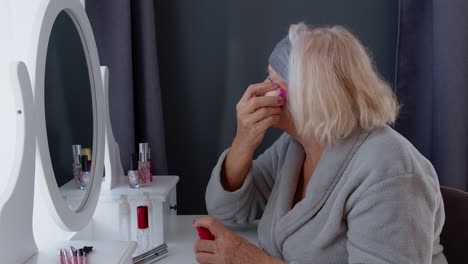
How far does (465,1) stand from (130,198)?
1090 millimetres

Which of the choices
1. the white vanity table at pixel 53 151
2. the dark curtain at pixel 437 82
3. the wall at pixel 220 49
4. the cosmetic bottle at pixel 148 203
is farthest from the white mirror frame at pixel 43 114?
the dark curtain at pixel 437 82

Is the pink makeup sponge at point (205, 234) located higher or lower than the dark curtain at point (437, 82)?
lower

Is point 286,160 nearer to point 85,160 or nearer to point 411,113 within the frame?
point 85,160

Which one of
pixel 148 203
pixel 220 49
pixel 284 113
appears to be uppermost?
pixel 220 49

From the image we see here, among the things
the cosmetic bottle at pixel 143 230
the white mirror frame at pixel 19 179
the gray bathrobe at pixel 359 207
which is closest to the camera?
the white mirror frame at pixel 19 179

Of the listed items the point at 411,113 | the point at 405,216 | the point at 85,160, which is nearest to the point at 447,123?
the point at 411,113

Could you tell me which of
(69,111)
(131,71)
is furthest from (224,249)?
(131,71)

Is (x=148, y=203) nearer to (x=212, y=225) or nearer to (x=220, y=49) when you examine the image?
(x=212, y=225)

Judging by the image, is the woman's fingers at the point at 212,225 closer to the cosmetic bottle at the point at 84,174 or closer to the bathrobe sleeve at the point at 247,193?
the bathrobe sleeve at the point at 247,193

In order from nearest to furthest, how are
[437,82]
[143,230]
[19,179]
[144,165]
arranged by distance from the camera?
[19,179] → [143,230] → [144,165] → [437,82]

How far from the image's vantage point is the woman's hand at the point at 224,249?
0.89 metres

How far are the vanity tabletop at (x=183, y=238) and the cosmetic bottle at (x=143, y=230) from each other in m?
0.06

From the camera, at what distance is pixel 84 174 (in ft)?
3.03

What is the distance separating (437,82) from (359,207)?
779 mm
